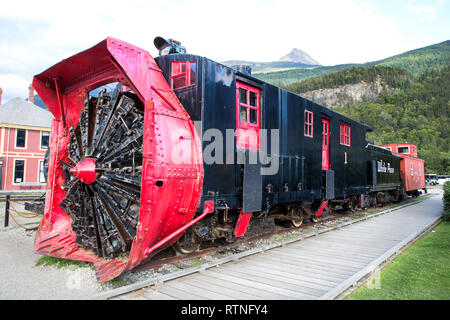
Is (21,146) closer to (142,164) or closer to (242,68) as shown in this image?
(242,68)

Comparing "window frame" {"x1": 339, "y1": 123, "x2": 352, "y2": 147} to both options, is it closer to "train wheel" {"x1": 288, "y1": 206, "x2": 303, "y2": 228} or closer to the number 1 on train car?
Answer: the number 1 on train car

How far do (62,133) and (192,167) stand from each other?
12.5 feet

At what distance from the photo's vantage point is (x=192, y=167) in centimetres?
526

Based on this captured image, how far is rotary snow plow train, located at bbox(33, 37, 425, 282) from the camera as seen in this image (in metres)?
4.88

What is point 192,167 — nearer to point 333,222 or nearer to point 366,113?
point 333,222

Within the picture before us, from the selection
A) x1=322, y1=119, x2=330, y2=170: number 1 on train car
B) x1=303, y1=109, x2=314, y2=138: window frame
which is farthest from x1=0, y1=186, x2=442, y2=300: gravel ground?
x1=322, y1=119, x2=330, y2=170: number 1 on train car

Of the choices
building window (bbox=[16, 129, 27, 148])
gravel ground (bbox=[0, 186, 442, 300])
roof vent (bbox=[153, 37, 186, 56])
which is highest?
building window (bbox=[16, 129, 27, 148])

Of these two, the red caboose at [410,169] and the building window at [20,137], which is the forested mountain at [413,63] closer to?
the red caboose at [410,169]

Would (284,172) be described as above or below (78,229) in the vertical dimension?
above

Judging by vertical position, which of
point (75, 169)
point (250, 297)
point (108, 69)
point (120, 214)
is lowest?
point (250, 297)

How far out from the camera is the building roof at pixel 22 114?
28.1 metres

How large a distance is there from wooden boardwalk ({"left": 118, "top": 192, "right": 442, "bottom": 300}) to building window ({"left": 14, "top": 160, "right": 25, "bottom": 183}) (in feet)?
94.4

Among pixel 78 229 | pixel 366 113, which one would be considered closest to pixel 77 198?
pixel 78 229

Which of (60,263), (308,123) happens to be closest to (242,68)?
(308,123)
